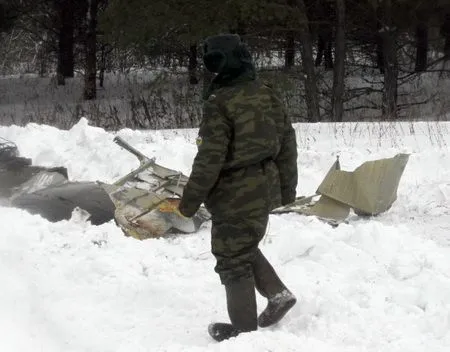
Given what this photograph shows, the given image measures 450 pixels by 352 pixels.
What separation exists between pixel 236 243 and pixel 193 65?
15.5 metres

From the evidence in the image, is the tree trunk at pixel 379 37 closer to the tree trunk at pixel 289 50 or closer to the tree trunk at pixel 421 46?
→ the tree trunk at pixel 421 46

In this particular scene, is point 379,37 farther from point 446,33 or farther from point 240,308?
point 240,308

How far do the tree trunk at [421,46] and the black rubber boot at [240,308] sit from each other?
43.7 feet

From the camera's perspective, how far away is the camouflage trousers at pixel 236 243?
3.24 metres

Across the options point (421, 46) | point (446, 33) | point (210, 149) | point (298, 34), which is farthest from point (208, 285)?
point (421, 46)

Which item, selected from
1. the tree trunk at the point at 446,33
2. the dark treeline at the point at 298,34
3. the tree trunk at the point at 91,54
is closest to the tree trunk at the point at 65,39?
the dark treeline at the point at 298,34

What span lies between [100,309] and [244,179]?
56.6 inches

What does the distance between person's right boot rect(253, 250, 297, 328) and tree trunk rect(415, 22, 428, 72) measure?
13104 millimetres

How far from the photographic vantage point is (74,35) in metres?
23.6

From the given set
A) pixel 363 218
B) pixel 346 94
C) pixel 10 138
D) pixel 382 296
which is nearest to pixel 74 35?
pixel 346 94

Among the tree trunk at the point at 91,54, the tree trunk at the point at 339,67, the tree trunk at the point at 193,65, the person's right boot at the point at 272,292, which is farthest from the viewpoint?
the tree trunk at the point at 91,54

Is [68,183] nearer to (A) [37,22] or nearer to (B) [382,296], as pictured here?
(B) [382,296]

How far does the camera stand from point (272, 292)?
3.50 metres

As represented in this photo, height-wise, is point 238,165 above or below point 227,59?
below
